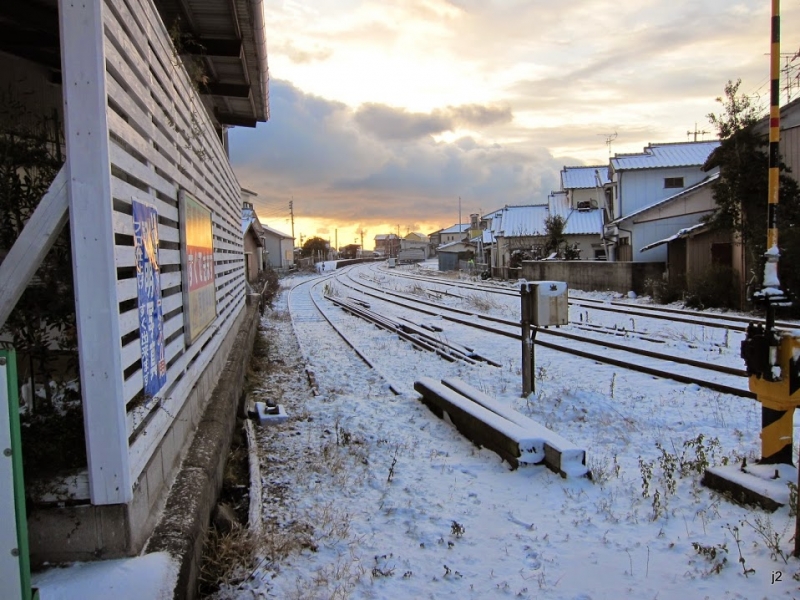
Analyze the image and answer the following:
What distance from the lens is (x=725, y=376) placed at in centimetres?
913

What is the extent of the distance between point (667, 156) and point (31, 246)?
39.0 meters

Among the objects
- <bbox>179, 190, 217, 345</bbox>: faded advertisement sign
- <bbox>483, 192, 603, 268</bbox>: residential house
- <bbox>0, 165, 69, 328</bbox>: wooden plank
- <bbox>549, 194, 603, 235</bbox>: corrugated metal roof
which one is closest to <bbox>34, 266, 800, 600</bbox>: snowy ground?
<bbox>0, 165, 69, 328</bbox>: wooden plank

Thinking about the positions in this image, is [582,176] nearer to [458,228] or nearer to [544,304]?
[544,304]

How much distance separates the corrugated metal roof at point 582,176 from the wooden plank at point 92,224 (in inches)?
1907

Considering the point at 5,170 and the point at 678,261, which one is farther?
the point at 678,261

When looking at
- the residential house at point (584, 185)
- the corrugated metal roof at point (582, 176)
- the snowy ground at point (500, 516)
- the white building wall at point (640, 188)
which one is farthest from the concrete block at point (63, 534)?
the corrugated metal roof at point (582, 176)

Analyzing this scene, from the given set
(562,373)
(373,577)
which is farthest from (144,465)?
(562,373)

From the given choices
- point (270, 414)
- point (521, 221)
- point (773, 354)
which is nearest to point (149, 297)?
point (270, 414)

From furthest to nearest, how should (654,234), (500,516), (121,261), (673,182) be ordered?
(673,182) < (654,234) < (500,516) < (121,261)

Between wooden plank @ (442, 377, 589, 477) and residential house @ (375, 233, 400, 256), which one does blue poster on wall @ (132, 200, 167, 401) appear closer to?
wooden plank @ (442, 377, 589, 477)

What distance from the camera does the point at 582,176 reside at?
49125 millimetres

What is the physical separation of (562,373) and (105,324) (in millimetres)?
8288

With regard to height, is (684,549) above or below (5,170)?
below

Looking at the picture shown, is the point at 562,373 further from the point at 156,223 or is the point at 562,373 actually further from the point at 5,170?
the point at 5,170
